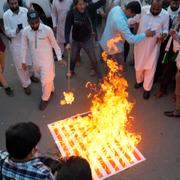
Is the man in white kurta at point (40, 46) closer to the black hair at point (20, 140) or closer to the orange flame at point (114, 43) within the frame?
the orange flame at point (114, 43)

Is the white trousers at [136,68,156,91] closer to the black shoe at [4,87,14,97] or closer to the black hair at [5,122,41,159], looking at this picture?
the black shoe at [4,87,14,97]

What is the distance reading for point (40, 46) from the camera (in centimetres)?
615

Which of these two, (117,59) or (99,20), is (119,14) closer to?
(117,59)

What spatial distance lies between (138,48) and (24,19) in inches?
95.1

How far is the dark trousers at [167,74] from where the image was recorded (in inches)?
261

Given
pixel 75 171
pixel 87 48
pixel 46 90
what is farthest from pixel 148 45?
pixel 75 171

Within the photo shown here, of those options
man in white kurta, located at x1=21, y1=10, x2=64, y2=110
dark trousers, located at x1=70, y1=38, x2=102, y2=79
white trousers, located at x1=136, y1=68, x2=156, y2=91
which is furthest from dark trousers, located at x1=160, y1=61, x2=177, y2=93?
man in white kurta, located at x1=21, y1=10, x2=64, y2=110

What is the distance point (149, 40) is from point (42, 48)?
6.93ft

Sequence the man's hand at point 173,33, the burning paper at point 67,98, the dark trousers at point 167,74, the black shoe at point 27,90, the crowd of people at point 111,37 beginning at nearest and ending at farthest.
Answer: the man's hand at point 173,33 < the crowd of people at point 111,37 < the dark trousers at point 167,74 < the burning paper at point 67,98 < the black shoe at point 27,90

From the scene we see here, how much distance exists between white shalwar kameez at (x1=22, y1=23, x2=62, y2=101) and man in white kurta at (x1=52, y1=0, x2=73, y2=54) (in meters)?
1.84

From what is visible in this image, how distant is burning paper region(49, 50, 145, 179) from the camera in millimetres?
5270

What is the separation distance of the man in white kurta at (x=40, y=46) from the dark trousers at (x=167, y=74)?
2259 mm

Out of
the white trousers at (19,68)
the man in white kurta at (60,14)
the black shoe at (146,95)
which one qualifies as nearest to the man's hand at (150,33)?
the black shoe at (146,95)

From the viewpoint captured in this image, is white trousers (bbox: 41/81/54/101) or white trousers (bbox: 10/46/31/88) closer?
white trousers (bbox: 41/81/54/101)
